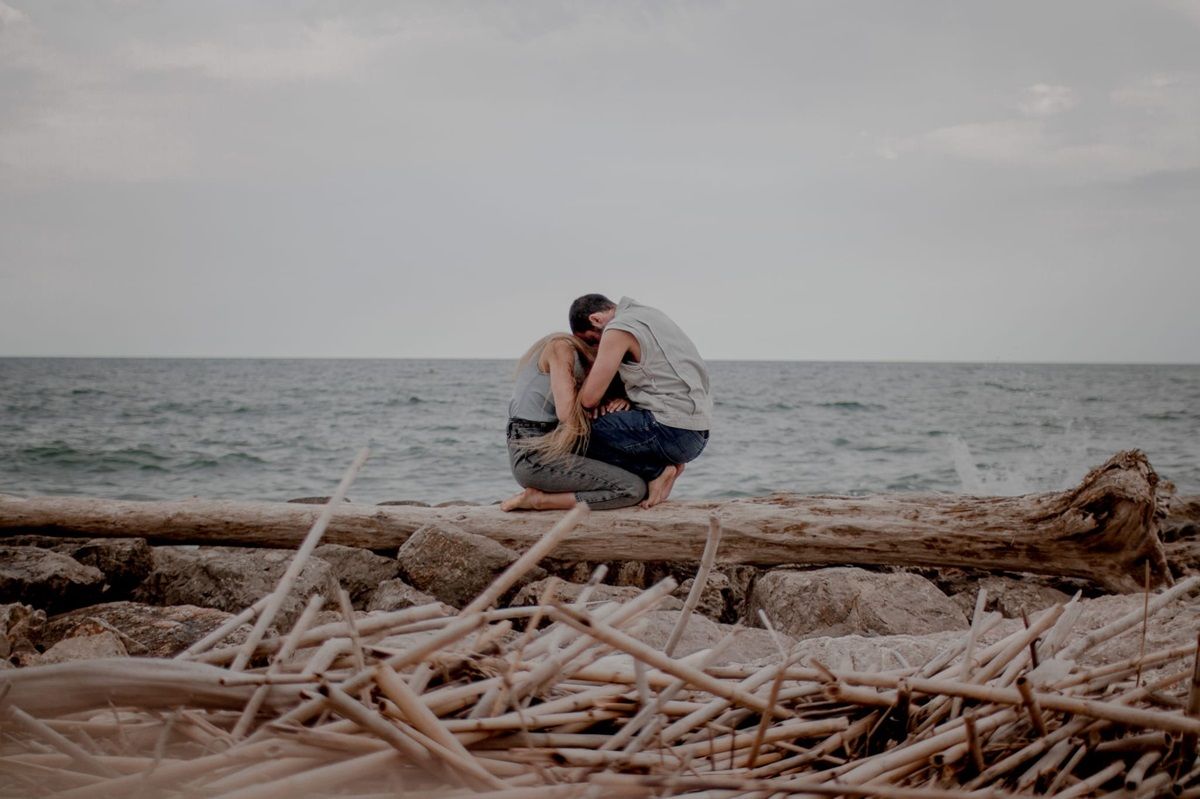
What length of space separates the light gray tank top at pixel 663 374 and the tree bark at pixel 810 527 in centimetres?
67

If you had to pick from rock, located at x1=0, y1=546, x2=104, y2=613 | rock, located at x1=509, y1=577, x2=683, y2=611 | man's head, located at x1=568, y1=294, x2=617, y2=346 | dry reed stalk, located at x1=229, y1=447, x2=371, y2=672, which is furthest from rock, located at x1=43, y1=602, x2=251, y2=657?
man's head, located at x1=568, y1=294, x2=617, y2=346

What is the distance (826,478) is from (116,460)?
13.6m

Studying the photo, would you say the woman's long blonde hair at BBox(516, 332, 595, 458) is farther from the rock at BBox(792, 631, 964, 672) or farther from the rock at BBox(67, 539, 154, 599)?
the rock at BBox(792, 631, 964, 672)

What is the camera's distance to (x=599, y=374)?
18.8 ft

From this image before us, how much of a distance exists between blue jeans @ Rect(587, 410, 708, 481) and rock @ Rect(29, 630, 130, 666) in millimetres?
3220

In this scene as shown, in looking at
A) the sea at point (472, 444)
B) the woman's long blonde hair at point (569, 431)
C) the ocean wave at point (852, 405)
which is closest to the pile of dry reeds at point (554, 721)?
the woman's long blonde hair at point (569, 431)

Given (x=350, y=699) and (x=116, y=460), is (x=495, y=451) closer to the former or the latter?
(x=116, y=460)

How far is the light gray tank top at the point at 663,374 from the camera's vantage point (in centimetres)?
586

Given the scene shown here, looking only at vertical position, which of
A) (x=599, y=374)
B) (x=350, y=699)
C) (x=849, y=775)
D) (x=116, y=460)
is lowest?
(x=116, y=460)

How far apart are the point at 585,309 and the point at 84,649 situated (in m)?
3.62

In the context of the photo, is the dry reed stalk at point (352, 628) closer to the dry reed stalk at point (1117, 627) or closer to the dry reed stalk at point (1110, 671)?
the dry reed stalk at point (1110, 671)

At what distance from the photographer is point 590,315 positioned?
5.96m

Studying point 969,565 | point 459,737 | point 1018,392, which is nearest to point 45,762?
point 459,737

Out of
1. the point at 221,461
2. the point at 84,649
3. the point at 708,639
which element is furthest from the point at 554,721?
the point at 221,461
